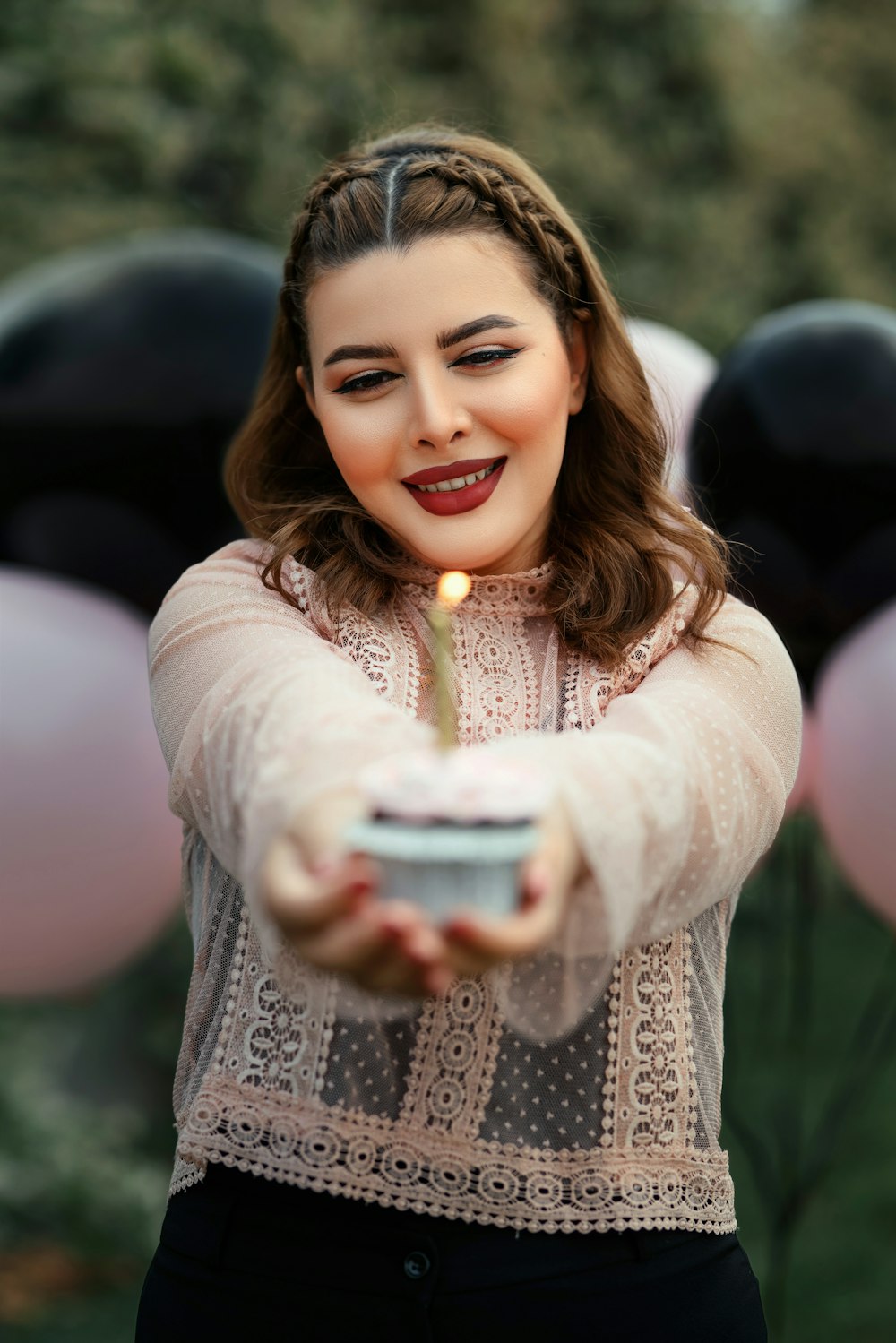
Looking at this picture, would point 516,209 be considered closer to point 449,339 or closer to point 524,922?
point 449,339

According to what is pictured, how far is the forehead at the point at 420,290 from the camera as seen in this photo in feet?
4.75

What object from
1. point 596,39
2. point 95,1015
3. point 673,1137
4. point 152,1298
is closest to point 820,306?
point 673,1137

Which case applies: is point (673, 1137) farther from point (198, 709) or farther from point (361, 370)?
point (361, 370)

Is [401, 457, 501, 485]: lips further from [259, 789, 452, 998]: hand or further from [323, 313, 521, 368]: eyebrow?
[259, 789, 452, 998]: hand

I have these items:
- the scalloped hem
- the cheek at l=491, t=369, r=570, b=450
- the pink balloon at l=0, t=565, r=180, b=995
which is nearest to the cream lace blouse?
the scalloped hem

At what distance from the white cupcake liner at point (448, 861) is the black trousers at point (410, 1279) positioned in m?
0.51

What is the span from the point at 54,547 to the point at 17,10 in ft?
6.25

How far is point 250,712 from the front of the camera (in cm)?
126

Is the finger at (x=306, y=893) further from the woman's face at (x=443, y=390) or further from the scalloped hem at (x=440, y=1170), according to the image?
the woman's face at (x=443, y=390)

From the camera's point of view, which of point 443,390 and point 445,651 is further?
point 443,390

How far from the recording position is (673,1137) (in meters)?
1.42

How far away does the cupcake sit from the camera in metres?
1.01

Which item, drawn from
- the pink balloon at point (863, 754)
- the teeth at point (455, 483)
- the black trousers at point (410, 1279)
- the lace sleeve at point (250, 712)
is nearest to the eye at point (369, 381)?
the teeth at point (455, 483)

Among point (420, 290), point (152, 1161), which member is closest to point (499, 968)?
point (420, 290)
